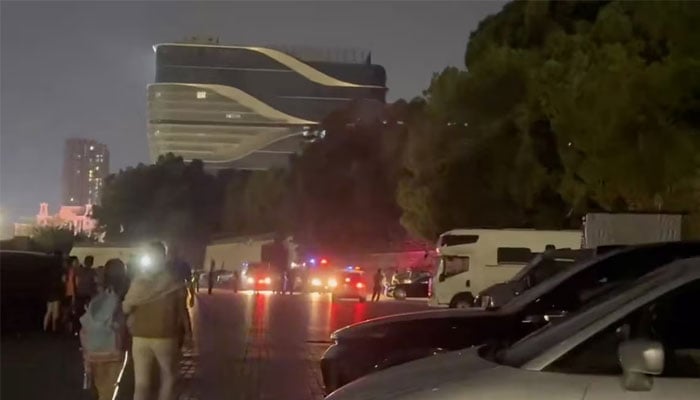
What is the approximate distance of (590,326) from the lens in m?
5.18

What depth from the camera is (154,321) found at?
958 centimetres

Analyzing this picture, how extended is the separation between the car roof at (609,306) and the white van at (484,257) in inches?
1028

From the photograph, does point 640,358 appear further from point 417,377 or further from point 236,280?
point 236,280

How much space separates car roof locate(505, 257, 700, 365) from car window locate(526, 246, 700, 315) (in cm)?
436

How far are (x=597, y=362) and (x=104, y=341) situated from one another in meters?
5.65

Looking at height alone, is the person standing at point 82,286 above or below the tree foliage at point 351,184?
below

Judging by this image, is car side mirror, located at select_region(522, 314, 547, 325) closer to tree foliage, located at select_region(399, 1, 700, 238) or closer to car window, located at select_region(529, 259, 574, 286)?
car window, located at select_region(529, 259, 574, 286)

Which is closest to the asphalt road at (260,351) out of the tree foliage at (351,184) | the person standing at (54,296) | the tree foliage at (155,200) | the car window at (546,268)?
the person standing at (54,296)

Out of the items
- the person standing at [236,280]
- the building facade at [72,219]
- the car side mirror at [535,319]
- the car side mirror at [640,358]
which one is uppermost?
the building facade at [72,219]

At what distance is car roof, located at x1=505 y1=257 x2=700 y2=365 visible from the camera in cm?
521

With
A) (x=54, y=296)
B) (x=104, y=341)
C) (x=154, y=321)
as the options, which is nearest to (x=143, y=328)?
(x=154, y=321)

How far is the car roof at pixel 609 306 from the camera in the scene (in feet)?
17.1

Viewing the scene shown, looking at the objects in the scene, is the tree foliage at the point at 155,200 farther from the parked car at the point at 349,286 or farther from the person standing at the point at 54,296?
the person standing at the point at 54,296

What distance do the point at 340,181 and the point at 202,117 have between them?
16.1m
